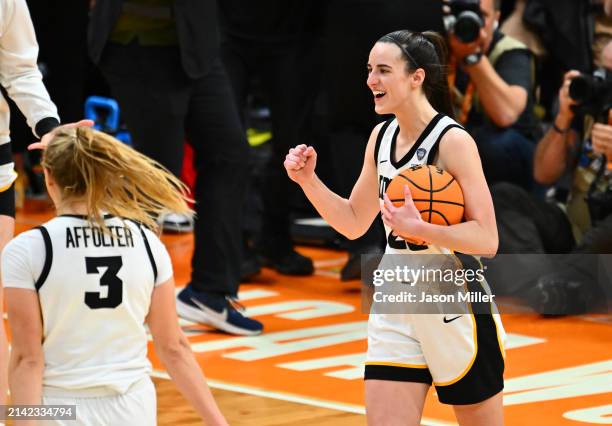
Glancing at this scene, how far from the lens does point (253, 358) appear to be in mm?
6035

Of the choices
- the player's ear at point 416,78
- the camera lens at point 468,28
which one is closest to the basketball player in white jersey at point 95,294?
the player's ear at point 416,78

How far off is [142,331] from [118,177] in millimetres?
401

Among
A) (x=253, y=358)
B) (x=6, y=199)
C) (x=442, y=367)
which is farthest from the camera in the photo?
(x=253, y=358)

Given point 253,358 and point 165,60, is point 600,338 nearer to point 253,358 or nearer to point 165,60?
point 253,358

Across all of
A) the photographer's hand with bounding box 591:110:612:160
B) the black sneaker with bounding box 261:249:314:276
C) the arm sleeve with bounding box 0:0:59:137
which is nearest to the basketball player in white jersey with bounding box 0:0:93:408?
the arm sleeve with bounding box 0:0:59:137

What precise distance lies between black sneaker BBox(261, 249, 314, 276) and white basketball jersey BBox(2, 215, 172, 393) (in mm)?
4923

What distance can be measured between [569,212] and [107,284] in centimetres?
473

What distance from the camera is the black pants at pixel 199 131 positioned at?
6309 millimetres

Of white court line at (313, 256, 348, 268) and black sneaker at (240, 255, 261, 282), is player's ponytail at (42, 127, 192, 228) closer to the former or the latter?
black sneaker at (240, 255, 261, 282)

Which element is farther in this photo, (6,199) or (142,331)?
(6,199)

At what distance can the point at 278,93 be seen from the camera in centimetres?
758

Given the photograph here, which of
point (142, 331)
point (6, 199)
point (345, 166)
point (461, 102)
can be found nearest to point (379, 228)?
point (345, 166)

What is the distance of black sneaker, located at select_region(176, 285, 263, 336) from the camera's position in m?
6.48

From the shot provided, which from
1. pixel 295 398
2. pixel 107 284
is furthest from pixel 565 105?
pixel 107 284
